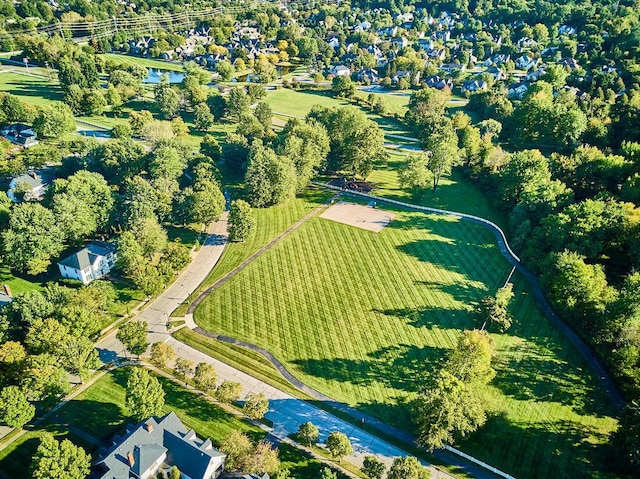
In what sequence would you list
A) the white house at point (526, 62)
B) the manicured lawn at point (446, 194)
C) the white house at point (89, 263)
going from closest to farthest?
the white house at point (89, 263) → the manicured lawn at point (446, 194) → the white house at point (526, 62)

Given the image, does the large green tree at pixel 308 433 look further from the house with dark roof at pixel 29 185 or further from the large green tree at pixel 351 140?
the house with dark roof at pixel 29 185

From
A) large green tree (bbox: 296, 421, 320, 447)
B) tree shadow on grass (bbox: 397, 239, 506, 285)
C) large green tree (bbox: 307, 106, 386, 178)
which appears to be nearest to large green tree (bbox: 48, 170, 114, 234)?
large green tree (bbox: 307, 106, 386, 178)

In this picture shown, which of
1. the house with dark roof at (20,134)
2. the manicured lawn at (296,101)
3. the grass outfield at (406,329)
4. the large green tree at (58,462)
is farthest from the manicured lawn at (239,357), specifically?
the manicured lawn at (296,101)

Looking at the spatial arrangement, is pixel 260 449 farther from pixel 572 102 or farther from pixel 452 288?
pixel 572 102

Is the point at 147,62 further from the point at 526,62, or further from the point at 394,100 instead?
the point at 526,62

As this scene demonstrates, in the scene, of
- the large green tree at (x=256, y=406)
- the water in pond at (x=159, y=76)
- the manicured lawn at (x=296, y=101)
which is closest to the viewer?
the large green tree at (x=256, y=406)

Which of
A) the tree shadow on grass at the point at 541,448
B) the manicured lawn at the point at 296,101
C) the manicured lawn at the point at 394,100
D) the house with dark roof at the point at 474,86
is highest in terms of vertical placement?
the house with dark roof at the point at 474,86

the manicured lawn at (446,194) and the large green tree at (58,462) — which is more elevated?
the manicured lawn at (446,194)

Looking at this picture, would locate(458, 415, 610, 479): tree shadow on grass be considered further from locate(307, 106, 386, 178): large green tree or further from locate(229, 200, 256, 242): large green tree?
locate(307, 106, 386, 178): large green tree
